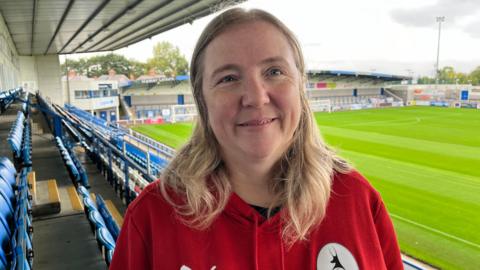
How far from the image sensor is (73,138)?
34.6 ft

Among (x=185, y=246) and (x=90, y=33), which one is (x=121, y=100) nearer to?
(x=90, y=33)

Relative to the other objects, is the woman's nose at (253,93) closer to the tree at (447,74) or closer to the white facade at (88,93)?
the white facade at (88,93)

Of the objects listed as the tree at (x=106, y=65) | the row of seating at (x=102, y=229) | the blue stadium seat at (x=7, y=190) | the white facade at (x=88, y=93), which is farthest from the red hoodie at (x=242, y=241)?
the tree at (x=106, y=65)

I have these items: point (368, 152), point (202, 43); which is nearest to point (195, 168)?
point (202, 43)

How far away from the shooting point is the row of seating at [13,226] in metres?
1.85

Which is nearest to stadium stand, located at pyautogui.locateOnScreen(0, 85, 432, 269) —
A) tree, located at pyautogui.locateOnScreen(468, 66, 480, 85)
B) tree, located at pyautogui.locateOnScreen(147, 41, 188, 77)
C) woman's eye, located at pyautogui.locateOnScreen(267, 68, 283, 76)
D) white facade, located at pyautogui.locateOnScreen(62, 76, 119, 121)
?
woman's eye, located at pyautogui.locateOnScreen(267, 68, 283, 76)

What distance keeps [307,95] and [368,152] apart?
49.1ft

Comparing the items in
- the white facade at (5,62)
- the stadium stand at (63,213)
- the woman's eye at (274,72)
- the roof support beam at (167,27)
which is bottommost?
the stadium stand at (63,213)

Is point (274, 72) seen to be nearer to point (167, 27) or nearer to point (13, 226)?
point (13, 226)

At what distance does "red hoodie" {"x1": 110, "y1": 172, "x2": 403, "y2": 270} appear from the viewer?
2.82 ft

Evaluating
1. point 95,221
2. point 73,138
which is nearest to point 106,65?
point 73,138

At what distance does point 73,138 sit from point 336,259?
35.1 ft

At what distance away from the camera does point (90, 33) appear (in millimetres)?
16562

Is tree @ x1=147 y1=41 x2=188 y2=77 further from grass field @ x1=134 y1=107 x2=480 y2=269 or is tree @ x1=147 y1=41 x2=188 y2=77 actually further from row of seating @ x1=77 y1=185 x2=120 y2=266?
row of seating @ x1=77 y1=185 x2=120 y2=266
